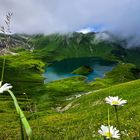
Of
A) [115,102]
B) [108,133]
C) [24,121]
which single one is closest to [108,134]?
[108,133]

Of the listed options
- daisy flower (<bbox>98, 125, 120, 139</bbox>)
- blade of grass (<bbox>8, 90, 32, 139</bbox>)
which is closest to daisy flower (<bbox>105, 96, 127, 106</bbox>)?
daisy flower (<bbox>98, 125, 120, 139</bbox>)

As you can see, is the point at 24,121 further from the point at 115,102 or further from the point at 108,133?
the point at 115,102

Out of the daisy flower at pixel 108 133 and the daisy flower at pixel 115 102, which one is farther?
the daisy flower at pixel 115 102

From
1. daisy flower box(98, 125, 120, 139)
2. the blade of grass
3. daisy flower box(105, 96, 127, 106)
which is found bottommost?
the blade of grass

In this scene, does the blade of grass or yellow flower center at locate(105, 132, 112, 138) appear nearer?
the blade of grass

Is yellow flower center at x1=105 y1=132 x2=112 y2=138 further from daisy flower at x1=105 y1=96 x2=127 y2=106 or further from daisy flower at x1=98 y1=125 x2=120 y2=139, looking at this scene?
daisy flower at x1=105 y1=96 x2=127 y2=106

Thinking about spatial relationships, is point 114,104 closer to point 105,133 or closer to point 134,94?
point 105,133

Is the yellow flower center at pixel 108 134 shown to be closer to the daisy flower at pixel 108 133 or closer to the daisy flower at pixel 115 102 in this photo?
the daisy flower at pixel 108 133

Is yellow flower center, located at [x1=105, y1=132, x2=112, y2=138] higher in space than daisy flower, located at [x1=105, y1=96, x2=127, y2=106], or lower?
lower

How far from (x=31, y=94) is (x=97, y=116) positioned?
9859cm

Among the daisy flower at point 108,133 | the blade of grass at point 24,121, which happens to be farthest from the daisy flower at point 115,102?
the blade of grass at point 24,121

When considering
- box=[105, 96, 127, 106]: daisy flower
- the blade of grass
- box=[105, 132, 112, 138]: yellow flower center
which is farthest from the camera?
box=[105, 96, 127, 106]: daisy flower

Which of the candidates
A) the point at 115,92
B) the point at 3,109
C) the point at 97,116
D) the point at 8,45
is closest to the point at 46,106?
the point at 3,109

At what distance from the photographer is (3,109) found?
94.6 m
